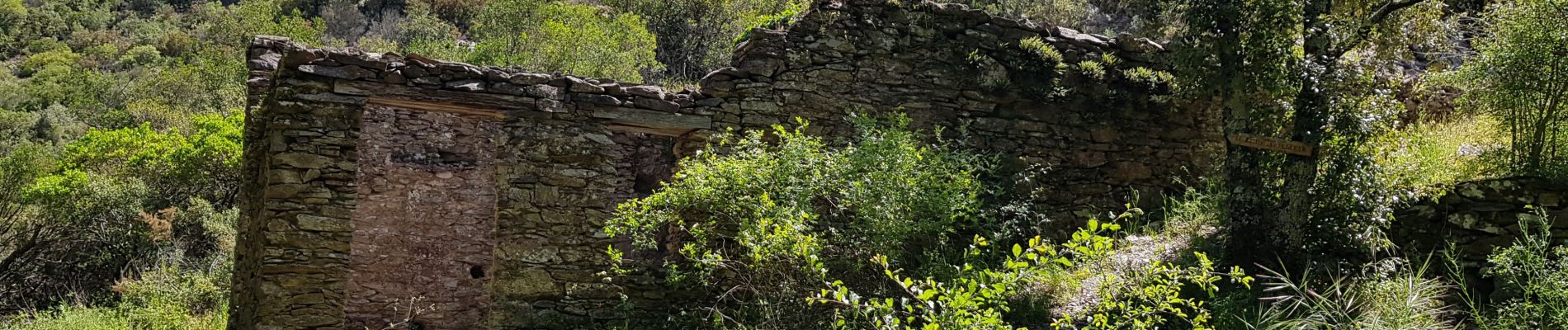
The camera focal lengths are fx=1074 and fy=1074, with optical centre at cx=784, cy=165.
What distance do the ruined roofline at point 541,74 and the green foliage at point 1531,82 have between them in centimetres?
281

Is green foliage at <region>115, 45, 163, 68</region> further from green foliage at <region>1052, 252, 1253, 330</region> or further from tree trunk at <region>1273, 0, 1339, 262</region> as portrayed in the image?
green foliage at <region>1052, 252, 1253, 330</region>

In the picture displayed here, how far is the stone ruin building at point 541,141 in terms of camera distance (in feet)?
22.2

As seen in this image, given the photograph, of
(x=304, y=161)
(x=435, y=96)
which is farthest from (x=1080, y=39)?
(x=304, y=161)

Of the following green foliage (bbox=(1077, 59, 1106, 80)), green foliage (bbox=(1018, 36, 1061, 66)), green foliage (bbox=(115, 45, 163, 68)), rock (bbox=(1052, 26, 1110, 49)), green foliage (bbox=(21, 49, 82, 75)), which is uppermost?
rock (bbox=(1052, 26, 1110, 49))

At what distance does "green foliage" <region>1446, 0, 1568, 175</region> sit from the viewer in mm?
6160

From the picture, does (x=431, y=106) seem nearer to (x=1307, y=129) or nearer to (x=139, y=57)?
(x=1307, y=129)

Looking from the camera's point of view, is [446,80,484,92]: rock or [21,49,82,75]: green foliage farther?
[21,49,82,75]: green foliage

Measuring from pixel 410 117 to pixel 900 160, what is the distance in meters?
3.29

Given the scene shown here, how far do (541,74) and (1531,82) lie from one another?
6020 millimetres

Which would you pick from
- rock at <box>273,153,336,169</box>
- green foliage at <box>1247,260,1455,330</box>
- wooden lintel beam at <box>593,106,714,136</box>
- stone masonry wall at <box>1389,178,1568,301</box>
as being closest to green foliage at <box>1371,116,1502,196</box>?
stone masonry wall at <box>1389,178,1568,301</box>

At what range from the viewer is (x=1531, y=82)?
6254 mm

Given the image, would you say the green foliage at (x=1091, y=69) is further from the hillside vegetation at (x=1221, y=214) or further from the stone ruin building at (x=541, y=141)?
the hillside vegetation at (x=1221, y=214)

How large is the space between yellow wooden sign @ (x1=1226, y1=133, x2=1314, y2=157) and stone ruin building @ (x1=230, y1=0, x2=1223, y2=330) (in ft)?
5.66

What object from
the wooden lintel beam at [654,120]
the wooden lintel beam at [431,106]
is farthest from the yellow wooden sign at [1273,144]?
the wooden lintel beam at [431,106]
